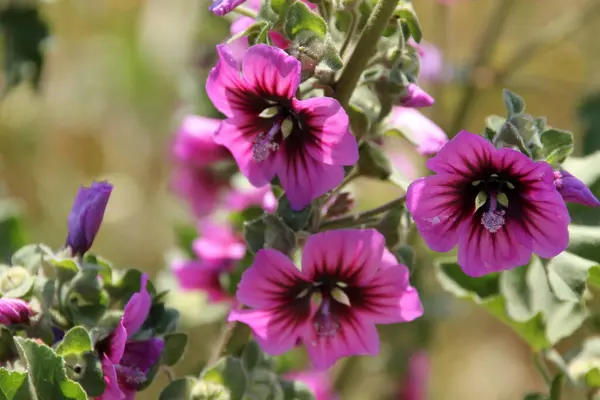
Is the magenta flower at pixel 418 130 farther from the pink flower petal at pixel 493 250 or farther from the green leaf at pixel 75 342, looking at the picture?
the green leaf at pixel 75 342

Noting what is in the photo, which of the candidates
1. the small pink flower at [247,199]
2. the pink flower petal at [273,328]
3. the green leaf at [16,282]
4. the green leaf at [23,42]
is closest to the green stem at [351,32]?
the pink flower petal at [273,328]

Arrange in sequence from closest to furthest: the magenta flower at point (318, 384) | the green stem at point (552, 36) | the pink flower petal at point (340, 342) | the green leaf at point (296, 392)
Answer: the pink flower petal at point (340, 342) < the green leaf at point (296, 392) < the magenta flower at point (318, 384) < the green stem at point (552, 36)

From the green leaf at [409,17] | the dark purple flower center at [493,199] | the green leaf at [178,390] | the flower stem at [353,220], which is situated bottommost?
the green leaf at [178,390]

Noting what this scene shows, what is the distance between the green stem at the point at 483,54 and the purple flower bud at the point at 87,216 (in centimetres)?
82

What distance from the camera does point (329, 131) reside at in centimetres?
77

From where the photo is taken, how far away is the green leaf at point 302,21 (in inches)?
29.7

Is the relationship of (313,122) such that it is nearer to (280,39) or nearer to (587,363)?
(280,39)

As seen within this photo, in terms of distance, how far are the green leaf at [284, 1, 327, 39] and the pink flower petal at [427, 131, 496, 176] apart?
0.47 feet

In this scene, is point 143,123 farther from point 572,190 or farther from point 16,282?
point 572,190

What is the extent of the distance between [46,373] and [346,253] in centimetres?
28

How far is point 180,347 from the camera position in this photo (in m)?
0.87

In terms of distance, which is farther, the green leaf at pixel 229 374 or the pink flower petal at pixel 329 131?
the green leaf at pixel 229 374

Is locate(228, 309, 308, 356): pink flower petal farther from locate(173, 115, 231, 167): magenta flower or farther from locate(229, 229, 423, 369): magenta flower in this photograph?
locate(173, 115, 231, 167): magenta flower

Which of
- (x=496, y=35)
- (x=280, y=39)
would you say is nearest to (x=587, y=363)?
(x=280, y=39)
